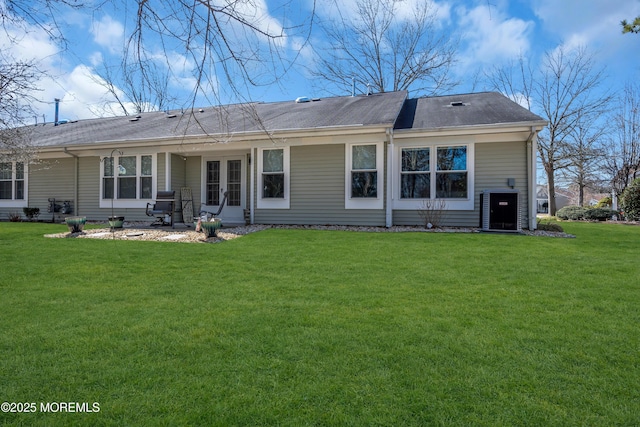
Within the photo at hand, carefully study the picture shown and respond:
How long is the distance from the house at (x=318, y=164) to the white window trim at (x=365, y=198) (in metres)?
0.03

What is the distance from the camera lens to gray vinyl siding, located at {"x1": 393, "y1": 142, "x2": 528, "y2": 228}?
911 cm

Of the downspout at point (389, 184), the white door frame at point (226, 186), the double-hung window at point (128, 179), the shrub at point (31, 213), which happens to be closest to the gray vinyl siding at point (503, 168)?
the downspout at point (389, 184)

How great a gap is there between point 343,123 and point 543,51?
1929cm

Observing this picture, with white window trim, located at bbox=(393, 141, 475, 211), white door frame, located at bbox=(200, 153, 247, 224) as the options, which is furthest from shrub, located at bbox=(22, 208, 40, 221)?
white window trim, located at bbox=(393, 141, 475, 211)

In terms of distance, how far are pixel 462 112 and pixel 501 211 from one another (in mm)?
3477

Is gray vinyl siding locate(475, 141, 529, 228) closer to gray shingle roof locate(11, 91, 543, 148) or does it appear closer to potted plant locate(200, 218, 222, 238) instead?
gray shingle roof locate(11, 91, 543, 148)

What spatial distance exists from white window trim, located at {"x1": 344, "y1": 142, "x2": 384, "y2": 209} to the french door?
3.44 meters

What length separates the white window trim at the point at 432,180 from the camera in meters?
9.33

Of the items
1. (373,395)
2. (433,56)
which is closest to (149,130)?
(373,395)

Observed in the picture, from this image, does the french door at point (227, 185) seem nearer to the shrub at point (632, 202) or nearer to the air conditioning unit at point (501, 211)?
the air conditioning unit at point (501, 211)

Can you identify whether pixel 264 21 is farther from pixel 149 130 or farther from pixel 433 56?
pixel 433 56

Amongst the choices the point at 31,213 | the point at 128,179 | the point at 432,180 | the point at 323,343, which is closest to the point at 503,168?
the point at 432,180

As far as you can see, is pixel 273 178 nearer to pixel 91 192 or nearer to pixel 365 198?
pixel 365 198

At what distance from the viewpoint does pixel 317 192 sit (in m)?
10.1
